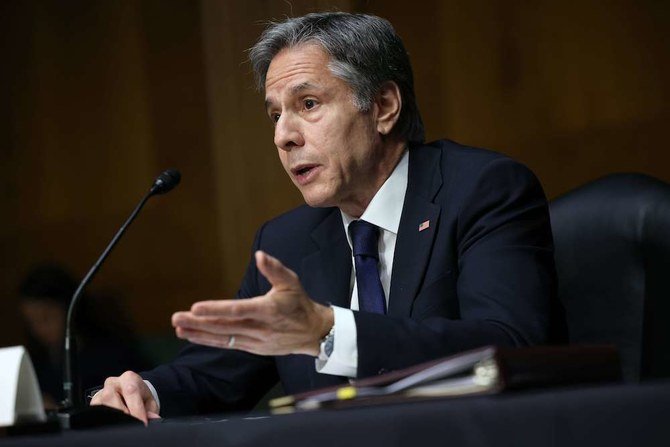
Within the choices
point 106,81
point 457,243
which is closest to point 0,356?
point 457,243

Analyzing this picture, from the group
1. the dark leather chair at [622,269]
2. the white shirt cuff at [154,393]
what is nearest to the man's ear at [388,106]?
the dark leather chair at [622,269]

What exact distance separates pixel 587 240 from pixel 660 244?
17 centimetres

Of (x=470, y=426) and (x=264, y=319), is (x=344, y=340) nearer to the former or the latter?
(x=264, y=319)

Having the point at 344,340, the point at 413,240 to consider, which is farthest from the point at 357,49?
the point at 344,340

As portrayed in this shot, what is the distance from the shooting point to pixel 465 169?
6.62 feet

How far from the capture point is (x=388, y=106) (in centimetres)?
221

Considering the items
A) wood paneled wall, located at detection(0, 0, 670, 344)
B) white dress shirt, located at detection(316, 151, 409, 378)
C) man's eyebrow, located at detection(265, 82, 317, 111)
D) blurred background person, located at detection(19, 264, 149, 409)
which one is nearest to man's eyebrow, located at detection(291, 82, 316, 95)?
man's eyebrow, located at detection(265, 82, 317, 111)

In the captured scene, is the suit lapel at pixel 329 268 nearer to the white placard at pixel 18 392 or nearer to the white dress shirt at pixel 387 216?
the white dress shirt at pixel 387 216

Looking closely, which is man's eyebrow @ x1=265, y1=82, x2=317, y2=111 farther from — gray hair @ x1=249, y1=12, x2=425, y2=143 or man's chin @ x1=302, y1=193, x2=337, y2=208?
man's chin @ x1=302, y1=193, x2=337, y2=208

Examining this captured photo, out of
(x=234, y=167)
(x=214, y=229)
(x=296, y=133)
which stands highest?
(x=296, y=133)

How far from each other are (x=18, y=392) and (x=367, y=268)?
1040mm

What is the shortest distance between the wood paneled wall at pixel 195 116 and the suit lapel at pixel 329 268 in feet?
3.32

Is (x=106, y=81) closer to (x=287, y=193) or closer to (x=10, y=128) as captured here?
(x=10, y=128)

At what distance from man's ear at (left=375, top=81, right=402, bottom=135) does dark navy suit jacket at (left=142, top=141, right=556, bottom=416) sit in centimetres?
8
